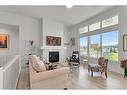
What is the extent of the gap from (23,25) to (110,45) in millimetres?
5089

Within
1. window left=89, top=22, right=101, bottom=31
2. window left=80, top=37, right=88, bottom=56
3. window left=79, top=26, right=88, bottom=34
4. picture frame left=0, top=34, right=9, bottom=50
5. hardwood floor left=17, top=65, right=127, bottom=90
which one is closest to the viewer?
hardwood floor left=17, top=65, right=127, bottom=90

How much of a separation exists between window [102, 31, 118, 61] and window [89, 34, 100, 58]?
533mm

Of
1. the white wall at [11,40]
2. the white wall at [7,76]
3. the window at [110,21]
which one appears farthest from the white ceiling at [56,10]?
the white wall at [7,76]

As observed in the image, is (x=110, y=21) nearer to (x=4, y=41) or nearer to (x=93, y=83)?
(x=93, y=83)

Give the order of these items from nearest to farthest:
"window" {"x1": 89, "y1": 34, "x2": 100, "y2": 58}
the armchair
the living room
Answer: the living room, "window" {"x1": 89, "y1": 34, "x2": 100, "y2": 58}, the armchair

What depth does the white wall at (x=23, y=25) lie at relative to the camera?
766 centimetres

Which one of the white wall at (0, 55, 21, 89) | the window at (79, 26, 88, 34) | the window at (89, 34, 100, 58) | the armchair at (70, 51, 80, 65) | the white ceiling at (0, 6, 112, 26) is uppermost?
the white ceiling at (0, 6, 112, 26)

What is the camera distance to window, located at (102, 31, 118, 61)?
6.83m

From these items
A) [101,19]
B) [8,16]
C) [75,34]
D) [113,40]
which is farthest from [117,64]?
[8,16]

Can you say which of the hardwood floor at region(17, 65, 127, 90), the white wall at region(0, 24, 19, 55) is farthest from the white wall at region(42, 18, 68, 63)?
the hardwood floor at region(17, 65, 127, 90)

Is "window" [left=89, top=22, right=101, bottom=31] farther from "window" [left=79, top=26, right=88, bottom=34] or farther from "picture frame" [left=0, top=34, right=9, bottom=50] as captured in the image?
"picture frame" [left=0, top=34, right=9, bottom=50]

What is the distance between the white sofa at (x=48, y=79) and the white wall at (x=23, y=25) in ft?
16.4

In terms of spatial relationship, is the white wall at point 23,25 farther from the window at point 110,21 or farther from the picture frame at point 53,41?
the window at point 110,21
